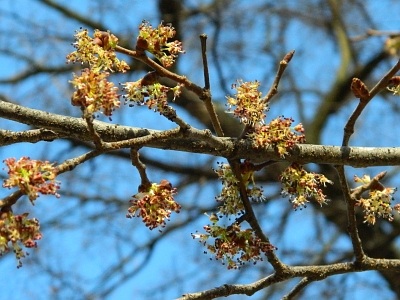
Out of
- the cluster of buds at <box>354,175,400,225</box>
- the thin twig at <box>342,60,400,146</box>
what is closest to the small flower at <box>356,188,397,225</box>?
the cluster of buds at <box>354,175,400,225</box>


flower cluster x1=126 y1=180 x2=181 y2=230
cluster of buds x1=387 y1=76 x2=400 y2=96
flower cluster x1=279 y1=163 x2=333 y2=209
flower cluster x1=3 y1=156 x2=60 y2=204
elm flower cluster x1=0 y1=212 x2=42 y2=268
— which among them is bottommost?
elm flower cluster x1=0 y1=212 x2=42 y2=268

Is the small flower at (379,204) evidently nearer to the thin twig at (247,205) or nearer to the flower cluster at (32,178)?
the thin twig at (247,205)

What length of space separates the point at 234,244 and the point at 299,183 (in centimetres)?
31

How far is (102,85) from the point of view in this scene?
155 centimetres

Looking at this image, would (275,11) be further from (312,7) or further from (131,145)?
(131,145)

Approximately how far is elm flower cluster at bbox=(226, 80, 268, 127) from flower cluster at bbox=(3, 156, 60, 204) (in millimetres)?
692

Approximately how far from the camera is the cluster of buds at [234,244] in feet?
6.16

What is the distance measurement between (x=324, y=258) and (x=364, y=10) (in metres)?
3.41

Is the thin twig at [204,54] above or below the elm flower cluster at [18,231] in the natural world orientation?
above

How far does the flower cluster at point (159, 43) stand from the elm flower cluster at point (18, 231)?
0.65 meters

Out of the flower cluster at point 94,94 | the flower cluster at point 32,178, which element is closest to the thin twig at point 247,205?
the flower cluster at point 94,94

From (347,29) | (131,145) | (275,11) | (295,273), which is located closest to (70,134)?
(131,145)

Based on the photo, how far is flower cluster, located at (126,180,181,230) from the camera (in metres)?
1.79

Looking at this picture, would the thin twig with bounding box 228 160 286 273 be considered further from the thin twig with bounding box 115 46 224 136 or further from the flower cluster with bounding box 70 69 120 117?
the flower cluster with bounding box 70 69 120 117
